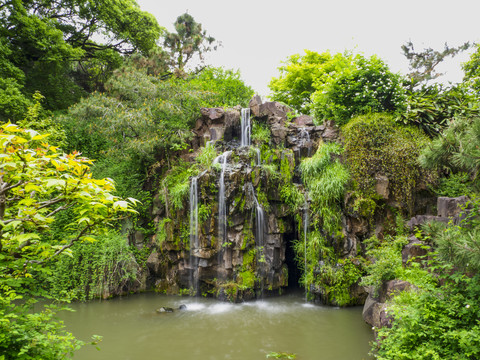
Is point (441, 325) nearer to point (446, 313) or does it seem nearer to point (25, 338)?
point (446, 313)

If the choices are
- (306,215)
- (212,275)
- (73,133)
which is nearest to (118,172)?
(73,133)

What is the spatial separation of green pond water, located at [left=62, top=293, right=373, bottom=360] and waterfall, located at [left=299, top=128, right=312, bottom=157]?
513 centimetres

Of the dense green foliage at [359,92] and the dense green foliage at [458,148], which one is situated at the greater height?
the dense green foliage at [359,92]

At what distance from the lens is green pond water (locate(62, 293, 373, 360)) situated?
565 cm

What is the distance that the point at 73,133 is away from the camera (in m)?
12.7

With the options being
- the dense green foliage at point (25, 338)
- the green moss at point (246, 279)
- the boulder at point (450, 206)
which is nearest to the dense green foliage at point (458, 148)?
the boulder at point (450, 206)

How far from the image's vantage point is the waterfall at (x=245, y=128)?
11.3 metres

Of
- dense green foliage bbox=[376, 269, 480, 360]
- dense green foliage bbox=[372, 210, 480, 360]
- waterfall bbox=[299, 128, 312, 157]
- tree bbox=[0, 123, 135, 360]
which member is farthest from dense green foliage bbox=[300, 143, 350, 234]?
tree bbox=[0, 123, 135, 360]

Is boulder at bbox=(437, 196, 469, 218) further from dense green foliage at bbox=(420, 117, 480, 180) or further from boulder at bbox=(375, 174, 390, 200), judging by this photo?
boulder at bbox=(375, 174, 390, 200)

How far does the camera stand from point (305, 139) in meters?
10.6

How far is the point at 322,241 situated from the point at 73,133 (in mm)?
11273

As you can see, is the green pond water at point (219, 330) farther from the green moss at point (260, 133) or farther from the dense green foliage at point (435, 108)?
the dense green foliage at point (435, 108)

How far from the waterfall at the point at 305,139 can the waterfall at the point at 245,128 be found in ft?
6.48

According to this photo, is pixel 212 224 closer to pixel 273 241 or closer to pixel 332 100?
pixel 273 241
